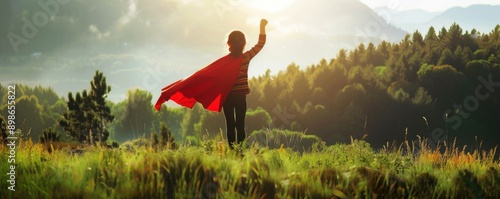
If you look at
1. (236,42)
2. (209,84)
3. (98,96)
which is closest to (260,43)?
(236,42)

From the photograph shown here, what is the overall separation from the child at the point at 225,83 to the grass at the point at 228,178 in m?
1.05

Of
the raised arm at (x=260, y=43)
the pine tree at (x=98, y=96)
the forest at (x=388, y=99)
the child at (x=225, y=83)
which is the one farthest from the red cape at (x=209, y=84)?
the forest at (x=388, y=99)

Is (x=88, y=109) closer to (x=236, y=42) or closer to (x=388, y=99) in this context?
(x=236, y=42)

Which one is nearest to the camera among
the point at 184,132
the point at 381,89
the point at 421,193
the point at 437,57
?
the point at 421,193

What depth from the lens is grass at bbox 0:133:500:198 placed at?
583 cm

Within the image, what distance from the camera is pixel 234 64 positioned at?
8.29 metres

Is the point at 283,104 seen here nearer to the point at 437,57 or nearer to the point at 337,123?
the point at 337,123

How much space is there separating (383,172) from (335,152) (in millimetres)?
1810

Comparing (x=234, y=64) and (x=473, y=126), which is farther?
(x=473, y=126)

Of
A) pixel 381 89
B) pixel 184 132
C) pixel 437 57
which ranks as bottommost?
pixel 184 132

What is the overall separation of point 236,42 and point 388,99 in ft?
185

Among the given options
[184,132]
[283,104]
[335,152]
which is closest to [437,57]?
[283,104]

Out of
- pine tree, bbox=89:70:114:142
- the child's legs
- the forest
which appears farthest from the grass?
the forest

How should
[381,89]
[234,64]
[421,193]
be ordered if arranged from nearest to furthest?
[421,193] < [234,64] < [381,89]
